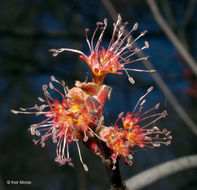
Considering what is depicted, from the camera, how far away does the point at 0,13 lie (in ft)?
15.2

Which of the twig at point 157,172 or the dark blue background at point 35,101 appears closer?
the twig at point 157,172

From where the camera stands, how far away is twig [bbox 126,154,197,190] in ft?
3.62

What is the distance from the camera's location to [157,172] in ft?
3.85

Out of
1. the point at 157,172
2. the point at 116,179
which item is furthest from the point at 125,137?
the point at 157,172

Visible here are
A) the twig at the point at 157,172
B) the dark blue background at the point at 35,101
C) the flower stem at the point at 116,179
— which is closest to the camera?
the flower stem at the point at 116,179

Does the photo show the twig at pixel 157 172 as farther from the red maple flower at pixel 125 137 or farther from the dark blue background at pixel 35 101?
the dark blue background at pixel 35 101

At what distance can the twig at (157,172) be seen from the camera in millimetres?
1103

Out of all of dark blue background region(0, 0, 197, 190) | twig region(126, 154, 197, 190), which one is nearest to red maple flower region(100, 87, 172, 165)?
twig region(126, 154, 197, 190)

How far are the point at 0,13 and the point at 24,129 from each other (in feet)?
6.77

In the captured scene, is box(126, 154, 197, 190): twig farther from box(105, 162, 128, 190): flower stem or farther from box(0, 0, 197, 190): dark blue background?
box(0, 0, 197, 190): dark blue background

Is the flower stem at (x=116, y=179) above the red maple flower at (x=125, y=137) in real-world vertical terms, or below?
below

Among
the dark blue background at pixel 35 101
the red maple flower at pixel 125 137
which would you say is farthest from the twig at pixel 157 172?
the dark blue background at pixel 35 101

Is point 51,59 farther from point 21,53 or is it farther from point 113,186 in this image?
point 113,186

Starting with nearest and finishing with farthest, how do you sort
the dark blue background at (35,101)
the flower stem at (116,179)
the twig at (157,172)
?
the flower stem at (116,179) < the twig at (157,172) < the dark blue background at (35,101)
